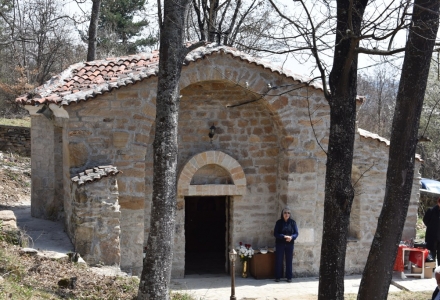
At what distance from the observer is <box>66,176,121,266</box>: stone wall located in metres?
8.91

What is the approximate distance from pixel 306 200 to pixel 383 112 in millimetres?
23833

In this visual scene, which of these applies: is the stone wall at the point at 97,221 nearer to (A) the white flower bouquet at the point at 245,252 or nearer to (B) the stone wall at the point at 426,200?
(A) the white flower bouquet at the point at 245,252

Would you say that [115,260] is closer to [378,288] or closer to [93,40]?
[378,288]

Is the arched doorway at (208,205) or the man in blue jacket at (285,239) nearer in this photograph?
the man in blue jacket at (285,239)

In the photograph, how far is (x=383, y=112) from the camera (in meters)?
33.5

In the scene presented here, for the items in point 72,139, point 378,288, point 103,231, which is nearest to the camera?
point 378,288

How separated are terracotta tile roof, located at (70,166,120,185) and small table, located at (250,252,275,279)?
386cm

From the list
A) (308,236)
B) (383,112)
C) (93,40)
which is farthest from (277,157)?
(383,112)

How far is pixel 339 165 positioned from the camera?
6383 mm

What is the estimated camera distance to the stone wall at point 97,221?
29.2 ft

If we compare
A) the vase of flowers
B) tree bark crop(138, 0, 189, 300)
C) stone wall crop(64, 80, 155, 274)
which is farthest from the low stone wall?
tree bark crop(138, 0, 189, 300)

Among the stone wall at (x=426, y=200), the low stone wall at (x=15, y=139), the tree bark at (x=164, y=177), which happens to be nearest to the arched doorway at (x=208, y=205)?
the tree bark at (x=164, y=177)

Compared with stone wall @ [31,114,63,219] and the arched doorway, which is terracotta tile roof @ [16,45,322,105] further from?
the arched doorway

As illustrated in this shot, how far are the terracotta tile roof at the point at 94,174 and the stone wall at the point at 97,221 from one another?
67 mm
